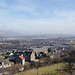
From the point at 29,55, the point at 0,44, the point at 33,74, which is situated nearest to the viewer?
the point at 33,74

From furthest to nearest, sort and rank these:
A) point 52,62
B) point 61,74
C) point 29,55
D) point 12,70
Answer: point 29,55 < point 52,62 < point 12,70 < point 61,74

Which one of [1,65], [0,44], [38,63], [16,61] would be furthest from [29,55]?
[0,44]

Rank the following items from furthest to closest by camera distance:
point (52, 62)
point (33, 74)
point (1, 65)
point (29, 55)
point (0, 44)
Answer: point (0, 44) → point (29, 55) → point (52, 62) → point (1, 65) → point (33, 74)

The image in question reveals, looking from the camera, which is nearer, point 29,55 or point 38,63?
point 38,63

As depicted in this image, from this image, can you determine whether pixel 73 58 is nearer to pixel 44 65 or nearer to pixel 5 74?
pixel 44 65

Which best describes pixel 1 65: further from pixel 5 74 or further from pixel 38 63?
pixel 38 63

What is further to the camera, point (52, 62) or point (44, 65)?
point (52, 62)

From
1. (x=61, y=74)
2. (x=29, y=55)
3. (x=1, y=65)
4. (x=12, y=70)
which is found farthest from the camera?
(x=29, y=55)

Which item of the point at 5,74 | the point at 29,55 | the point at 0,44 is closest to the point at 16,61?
the point at 29,55
